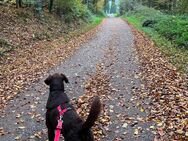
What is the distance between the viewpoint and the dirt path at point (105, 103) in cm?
796

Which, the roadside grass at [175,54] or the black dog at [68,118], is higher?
the black dog at [68,118]

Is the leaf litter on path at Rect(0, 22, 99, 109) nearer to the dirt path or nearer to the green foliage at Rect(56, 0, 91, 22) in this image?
the dirt path

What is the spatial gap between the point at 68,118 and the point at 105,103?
438 cm

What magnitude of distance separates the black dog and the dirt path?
1.84 meters

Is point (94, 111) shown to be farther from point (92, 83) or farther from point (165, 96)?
point (92, 83)

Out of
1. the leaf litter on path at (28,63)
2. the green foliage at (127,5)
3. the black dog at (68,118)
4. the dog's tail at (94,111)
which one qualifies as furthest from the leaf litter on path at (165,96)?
the green foliage at (127,5)

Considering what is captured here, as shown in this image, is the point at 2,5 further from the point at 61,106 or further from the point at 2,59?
the point at 61,106

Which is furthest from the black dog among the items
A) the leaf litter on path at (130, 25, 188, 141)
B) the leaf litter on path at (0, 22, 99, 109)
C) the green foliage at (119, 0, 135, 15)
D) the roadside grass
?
the green foliage at (119, 0, 135, 15)

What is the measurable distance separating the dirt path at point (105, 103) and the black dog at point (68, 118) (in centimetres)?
184

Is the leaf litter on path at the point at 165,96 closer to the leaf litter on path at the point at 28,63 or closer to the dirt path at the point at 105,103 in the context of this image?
the dirt path at the point at 105,103

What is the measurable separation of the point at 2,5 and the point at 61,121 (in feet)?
70.6

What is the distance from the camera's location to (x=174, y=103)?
9.24 m

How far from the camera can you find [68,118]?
219 inches

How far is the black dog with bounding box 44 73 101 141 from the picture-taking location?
5011 millimetres
